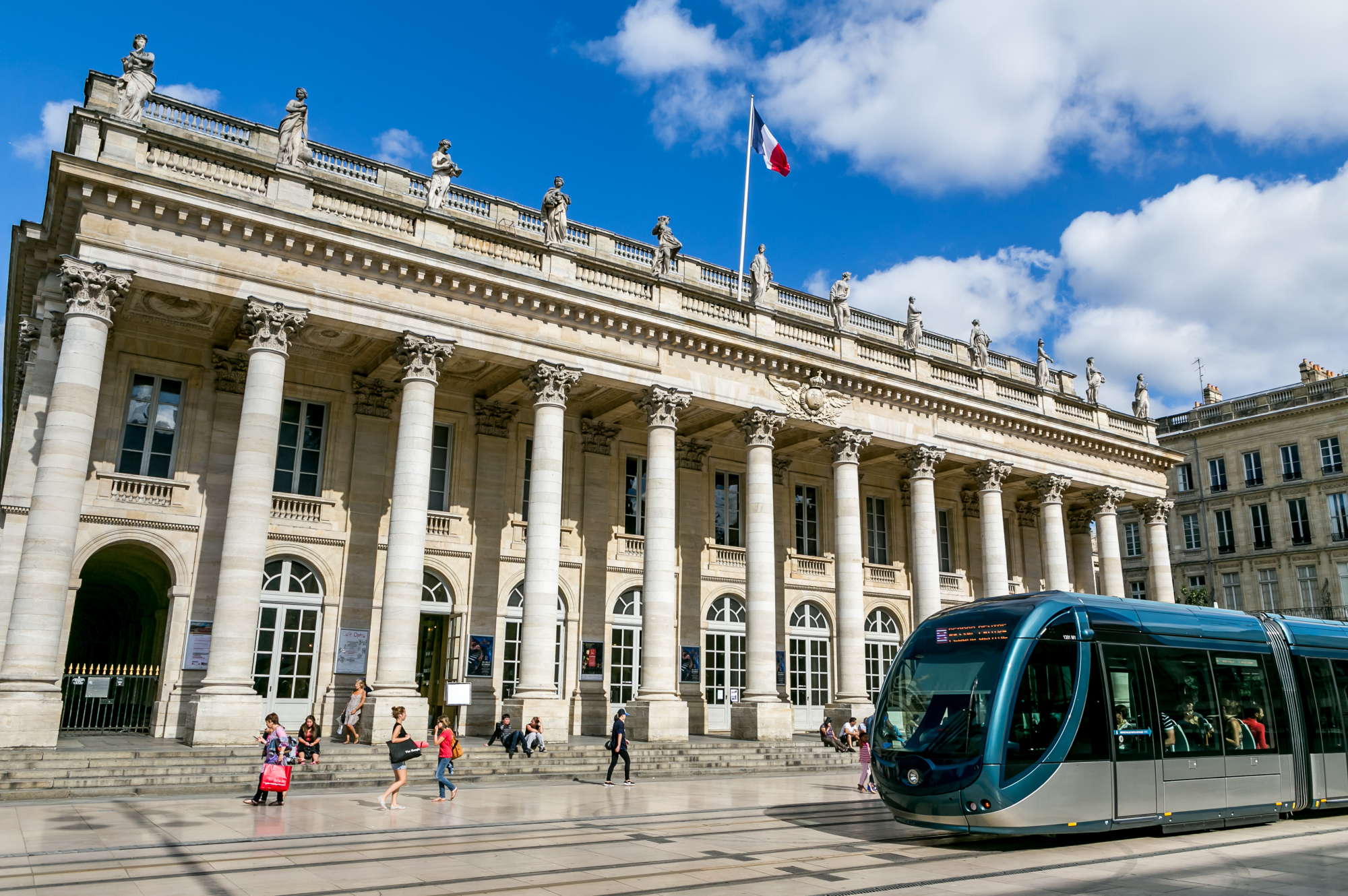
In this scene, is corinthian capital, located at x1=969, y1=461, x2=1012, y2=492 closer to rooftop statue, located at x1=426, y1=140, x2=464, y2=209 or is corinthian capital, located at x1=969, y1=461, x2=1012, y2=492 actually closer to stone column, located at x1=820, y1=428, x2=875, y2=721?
stone column, located at x1=820, y1=428, x2=875, y2=721

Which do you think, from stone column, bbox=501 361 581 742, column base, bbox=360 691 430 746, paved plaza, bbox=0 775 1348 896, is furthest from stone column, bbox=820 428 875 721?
column base, bbox=360 691 430 746

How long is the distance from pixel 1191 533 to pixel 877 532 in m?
24.3

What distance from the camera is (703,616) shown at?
91.5 ft

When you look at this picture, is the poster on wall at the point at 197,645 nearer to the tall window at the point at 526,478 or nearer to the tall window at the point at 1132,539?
the tall window at the point at 526,478

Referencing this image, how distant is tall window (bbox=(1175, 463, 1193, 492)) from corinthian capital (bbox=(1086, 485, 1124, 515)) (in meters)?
17.4

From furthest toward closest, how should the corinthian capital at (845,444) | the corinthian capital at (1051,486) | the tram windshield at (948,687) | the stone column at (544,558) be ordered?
the corinthian capital at (1051,486), the corinthian capital at (845,444), the stone column at (544,558), the tram windshield at (948,687)

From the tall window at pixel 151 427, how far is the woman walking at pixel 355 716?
6.94m

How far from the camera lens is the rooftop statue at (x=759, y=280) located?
26.6 m

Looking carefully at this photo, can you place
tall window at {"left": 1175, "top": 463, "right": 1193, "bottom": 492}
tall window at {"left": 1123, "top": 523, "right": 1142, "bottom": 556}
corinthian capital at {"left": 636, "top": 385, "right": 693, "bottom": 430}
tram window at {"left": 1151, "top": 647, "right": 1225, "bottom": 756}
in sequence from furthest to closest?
1. tall window at {"left": 1123, "top": 523, "right": 1142, "bottom": 556}
2. tall window at {"left": 1175, "top": 463, "right": 1193, "bottom": 492}
3. corinthian capital at {"left": 636, "top": 385, "right": 693, "bottom": 430}
4. tram window at {"left": 1151, "top": 647, "right": 1225, "bottom": 756}

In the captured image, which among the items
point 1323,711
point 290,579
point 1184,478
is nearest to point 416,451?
point 290,579

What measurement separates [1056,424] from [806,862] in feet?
85.2

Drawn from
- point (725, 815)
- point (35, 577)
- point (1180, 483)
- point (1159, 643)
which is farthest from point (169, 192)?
point (1180, 483)

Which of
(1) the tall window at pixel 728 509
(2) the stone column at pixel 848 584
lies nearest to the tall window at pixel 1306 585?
(2) the stone column at pixel 848 584

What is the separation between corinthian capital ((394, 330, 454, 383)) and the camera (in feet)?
68.4
